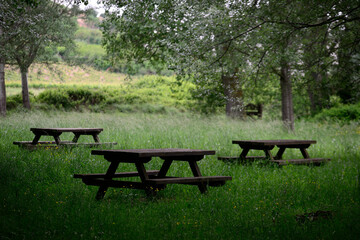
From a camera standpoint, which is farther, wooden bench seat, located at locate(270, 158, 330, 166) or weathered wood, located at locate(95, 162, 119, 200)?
wooden bench seat, located at locate(270, 158, 330, 166)

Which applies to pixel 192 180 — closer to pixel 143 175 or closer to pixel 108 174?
pixel 143 175

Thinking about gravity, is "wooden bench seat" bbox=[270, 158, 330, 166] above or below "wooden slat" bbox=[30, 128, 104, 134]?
below

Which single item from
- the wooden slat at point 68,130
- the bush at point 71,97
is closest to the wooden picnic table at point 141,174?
the wooden slat at point 68,130

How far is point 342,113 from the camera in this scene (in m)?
23.5

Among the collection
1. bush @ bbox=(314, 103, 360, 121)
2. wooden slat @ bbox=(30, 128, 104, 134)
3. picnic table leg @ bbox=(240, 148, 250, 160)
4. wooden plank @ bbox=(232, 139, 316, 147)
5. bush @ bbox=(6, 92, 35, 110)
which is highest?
bush @ bbox=(6, 92, 35, 110)

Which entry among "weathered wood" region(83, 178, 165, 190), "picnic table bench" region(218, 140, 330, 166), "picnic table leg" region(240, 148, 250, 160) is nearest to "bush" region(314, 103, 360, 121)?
"picnic table bench" region(218, 140, 330, 166)

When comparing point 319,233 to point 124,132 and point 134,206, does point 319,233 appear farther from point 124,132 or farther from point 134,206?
point 124,132

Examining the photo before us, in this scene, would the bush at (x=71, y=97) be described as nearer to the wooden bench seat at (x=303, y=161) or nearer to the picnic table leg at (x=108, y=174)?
the wooden bench seat at (x=303, y=161)

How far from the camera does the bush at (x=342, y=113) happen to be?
899 inches

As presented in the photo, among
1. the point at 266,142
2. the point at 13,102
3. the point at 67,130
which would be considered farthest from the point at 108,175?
the point at 13,102

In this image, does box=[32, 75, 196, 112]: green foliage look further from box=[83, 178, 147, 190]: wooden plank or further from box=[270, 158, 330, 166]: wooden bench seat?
box=[83, 178, 147, 190]: wooden plank

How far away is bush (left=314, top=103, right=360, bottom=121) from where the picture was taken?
22.8 meters

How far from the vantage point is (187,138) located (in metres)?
13.5

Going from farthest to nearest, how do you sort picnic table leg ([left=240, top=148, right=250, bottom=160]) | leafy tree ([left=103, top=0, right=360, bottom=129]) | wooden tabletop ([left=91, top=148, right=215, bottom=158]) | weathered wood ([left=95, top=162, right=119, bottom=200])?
picnic table leg ([left=240, top=148, right=250, bottom=160])
leafy tree ([left=103, top=0, right=360, bottom=129])
weathered wood ([left=95, top=162, right=119, bottom=200])
wooden tabletop ([left=91, top=148, right=215, bottom=158])
